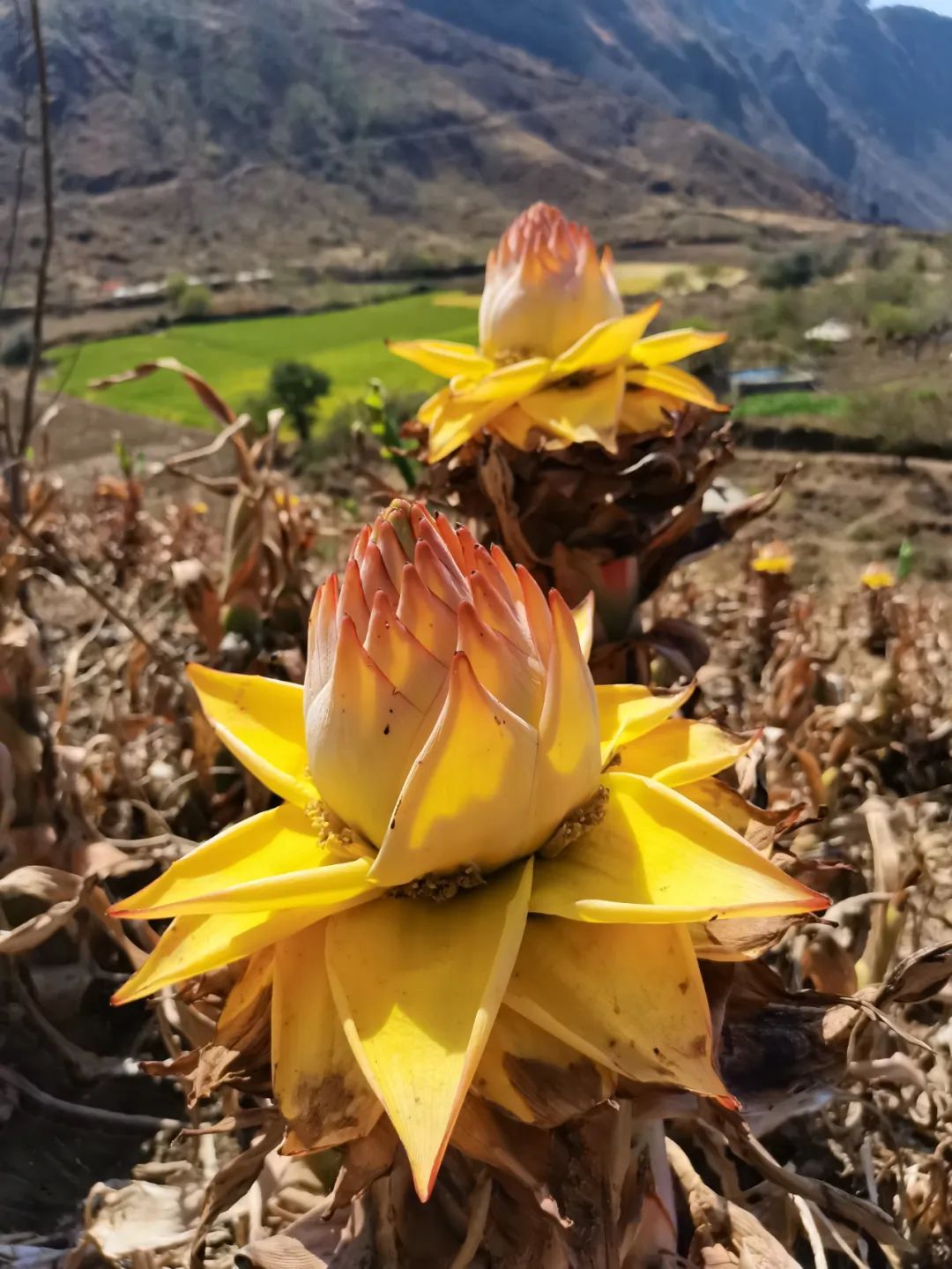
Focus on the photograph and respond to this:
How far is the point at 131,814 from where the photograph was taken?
1.49 meters

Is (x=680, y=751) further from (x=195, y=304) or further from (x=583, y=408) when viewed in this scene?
(x=195, y=304)

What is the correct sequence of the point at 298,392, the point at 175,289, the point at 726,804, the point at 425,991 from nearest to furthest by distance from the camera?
1. the point at 425,991
2. the point at 726,804
3. the point at 298,392
4. the point at 175,289

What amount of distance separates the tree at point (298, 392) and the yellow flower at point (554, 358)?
6433 mm

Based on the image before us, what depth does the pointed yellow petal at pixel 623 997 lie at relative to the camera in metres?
0.48

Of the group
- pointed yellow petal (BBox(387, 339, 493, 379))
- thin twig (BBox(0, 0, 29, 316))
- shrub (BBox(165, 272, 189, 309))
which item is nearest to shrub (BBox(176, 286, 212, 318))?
shrub (BBox(165, 272, 189, 309))

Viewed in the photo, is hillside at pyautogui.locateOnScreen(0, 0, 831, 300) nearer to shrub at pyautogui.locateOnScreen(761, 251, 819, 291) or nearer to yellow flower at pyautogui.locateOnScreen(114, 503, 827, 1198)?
shrub at pyautogui.locateOnScreen(761, 251, 819, 291)

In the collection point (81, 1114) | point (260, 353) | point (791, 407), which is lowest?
point (260, 353)

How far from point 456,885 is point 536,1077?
106 millimetres

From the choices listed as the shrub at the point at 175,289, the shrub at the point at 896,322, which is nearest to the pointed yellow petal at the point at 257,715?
the shrub at the point at 896,322

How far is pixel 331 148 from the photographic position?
36.6 meters

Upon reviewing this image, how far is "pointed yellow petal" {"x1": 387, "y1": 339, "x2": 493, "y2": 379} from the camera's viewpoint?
1.22 metres

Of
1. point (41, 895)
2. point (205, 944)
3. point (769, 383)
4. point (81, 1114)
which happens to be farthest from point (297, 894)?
point (769, 383)

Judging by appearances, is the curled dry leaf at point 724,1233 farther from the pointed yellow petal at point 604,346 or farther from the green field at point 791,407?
the green field at point 791,407

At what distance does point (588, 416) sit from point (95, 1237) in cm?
91
